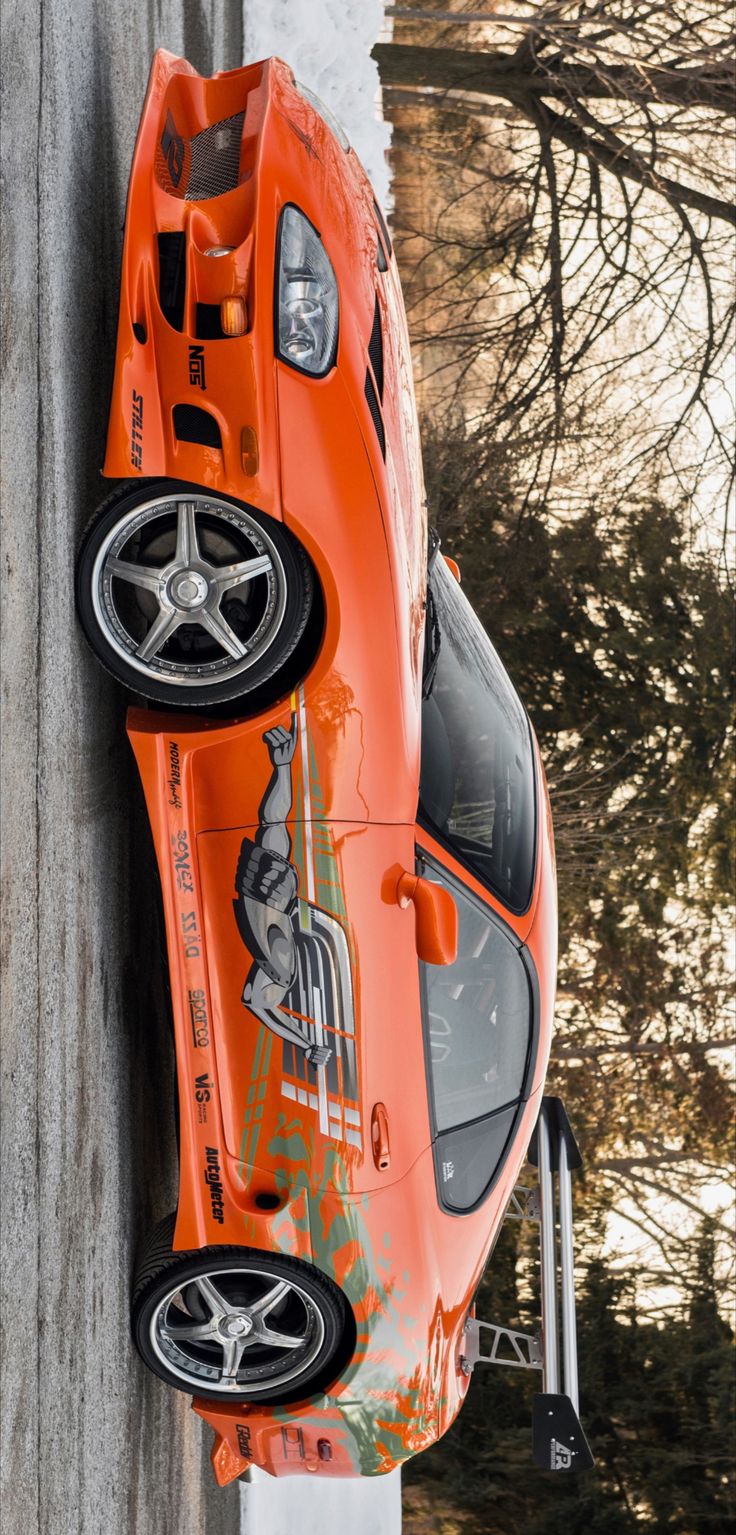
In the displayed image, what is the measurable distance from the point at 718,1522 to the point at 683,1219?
229 cm

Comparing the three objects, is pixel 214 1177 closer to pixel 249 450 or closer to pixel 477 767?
pixel 477 767

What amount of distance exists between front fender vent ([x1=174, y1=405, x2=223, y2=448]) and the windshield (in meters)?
1.22

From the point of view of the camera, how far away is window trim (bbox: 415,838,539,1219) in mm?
4082

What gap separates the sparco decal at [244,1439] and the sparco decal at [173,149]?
370 centimetres

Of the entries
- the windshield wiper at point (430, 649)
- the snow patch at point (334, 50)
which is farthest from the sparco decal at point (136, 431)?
the snow patch at point (334, 50)

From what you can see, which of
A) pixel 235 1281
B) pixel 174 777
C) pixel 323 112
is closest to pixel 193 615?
pixel 174 777

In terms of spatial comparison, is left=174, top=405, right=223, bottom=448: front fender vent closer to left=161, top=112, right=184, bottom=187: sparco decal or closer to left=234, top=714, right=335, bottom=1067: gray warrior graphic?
left=161, top=112, right=184, bottom=187: sparco decal

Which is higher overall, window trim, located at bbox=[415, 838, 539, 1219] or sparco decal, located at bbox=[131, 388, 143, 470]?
sparco decal, located at bbox=[131, 388, 143, 470]

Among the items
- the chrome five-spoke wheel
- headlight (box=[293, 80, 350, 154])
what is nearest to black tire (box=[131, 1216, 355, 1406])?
the chrome five-spoke wheel

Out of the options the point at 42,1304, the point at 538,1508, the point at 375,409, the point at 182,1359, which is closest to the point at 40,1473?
the point at 42,1304

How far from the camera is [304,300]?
379 centimetres

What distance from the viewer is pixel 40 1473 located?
11.0 ft

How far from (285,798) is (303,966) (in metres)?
0.48

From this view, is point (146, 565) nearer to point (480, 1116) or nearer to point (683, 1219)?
point (480, 1116)
